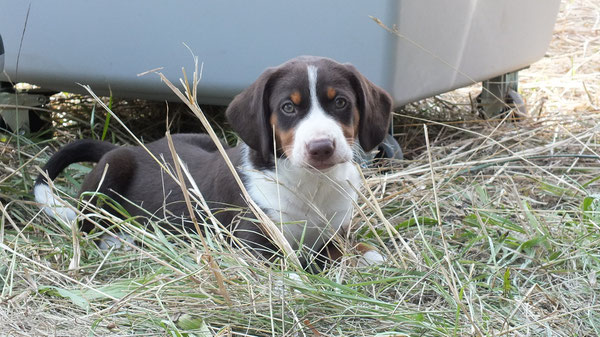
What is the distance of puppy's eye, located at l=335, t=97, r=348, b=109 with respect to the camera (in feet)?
8.92

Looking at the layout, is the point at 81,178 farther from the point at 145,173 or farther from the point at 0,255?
the point at 0,255

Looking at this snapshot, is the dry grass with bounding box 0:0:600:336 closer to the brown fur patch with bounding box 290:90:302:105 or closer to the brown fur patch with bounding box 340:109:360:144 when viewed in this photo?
the brown fur patch with bounding box 340:109:360:144

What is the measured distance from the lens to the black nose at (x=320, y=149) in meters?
2.52

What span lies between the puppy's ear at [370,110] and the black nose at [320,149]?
0.35 metres

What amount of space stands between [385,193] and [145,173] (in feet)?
3.33

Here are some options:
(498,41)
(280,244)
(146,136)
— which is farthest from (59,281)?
(498,41)

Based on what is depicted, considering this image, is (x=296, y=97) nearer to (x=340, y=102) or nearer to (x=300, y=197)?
(x=340, y=102)

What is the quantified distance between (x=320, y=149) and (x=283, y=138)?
0.24 meters

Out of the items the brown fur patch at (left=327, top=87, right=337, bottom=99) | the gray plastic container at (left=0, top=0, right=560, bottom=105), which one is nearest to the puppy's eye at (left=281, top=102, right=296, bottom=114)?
the brown fur patch at (left=327, top=87, right=337, bottom=99)

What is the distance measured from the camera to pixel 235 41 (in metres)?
3.58

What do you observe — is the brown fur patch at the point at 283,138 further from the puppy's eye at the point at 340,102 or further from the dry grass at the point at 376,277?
the dry grass at the point at 376,277

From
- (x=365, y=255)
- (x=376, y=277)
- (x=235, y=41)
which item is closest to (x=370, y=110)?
(x=365, y=255)

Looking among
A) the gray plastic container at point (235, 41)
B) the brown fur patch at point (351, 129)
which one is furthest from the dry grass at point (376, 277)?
the gray plastic container at point (235, 41)

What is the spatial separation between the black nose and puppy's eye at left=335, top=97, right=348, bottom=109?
227mm
